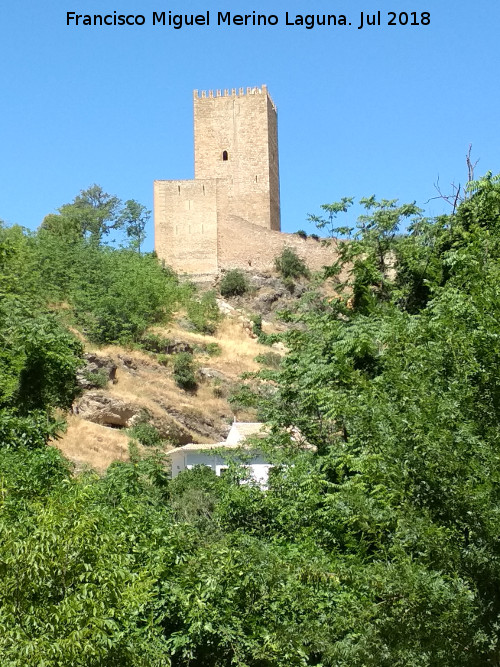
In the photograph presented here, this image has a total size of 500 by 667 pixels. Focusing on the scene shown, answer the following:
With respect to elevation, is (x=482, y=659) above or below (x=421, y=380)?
below

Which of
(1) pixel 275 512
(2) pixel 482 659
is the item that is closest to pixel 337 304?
(1) pixel 275 512

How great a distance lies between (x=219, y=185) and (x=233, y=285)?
23.2ft

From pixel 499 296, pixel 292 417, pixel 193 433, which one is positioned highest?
pixel 499 296

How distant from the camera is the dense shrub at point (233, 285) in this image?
5941 centimetres

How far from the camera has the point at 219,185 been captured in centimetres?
6284

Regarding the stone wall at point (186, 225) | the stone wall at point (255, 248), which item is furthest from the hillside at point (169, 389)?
the stone wall at point (186, 225)

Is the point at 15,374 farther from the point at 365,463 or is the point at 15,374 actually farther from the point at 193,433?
the point at 193,433

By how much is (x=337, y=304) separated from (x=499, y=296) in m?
10.9

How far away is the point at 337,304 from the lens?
20156mm

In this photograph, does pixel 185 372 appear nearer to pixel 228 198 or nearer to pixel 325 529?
pixel 228 198

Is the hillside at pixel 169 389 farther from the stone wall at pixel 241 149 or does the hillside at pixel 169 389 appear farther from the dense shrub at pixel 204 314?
the stone wall at pixel 241 149

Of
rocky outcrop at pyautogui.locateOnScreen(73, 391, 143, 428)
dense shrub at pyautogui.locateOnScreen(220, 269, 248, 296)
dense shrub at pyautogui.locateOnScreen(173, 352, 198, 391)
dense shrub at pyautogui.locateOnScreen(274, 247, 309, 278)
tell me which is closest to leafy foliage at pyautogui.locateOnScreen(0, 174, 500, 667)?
rocky outcrop at pyautogui.locateOnScreen(73, 391, 143, 428)

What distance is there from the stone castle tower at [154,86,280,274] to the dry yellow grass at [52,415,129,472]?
26.0 metres

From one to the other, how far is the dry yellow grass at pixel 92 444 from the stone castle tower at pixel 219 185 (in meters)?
26.0
